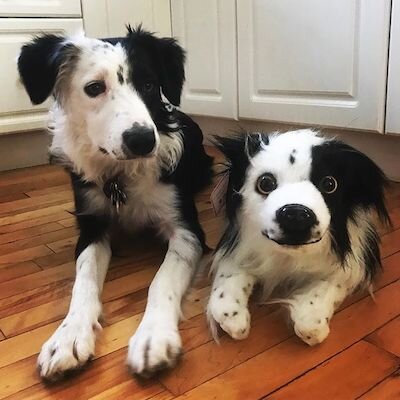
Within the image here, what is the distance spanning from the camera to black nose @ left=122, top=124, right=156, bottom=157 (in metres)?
1.35

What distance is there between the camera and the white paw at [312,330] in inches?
42.3

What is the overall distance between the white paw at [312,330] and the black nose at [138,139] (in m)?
0.59

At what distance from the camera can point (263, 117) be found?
2.64 metres

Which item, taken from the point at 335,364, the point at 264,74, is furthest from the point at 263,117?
the point at 335,364

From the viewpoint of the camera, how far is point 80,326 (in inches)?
43.9

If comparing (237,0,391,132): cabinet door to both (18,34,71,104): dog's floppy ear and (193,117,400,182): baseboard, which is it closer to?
(193,117,400,182): baseboard

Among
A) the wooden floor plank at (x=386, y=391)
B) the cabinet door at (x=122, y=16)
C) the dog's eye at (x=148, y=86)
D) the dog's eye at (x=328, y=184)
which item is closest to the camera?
the wooden floor plank at (x=386, y=391)

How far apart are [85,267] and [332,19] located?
4.88 ft

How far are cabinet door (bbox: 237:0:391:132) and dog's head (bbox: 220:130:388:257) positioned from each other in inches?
37.0

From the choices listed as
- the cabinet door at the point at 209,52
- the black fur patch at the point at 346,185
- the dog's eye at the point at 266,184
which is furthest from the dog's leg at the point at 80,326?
the cabinet door at the point at 209,52

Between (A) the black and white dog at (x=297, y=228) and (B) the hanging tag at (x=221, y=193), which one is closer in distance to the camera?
(A) the black and white dog at (x=297, y=228)

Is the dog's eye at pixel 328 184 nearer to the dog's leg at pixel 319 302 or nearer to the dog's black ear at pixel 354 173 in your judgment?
the dog's black ear at pixel 354 173

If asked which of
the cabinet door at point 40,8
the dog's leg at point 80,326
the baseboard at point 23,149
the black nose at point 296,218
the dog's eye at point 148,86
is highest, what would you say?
the cabinet door at point 40,8

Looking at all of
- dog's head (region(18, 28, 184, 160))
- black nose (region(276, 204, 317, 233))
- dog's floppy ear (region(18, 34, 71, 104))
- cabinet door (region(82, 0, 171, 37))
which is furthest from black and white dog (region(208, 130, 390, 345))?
cabinet door (region(82, 0, 171, 37))
